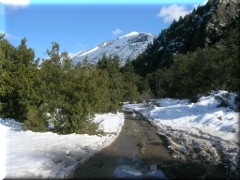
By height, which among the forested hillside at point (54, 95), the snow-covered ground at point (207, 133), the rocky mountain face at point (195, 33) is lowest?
the snow-covered ground at point (207, 133)

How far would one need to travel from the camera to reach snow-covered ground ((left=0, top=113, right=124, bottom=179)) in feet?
45.3

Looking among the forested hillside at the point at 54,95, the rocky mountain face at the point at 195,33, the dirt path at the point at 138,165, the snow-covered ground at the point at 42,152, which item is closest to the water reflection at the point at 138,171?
the dirt path at the point at 138,165

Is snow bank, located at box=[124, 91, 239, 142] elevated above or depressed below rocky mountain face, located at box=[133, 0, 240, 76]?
below

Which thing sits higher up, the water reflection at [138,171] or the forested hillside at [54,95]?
the forested hillside at [54,95]

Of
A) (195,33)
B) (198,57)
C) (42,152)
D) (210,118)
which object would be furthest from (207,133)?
(195,33)

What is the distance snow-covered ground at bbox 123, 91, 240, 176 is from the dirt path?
1041 mm

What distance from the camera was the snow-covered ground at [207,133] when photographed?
57.2ft

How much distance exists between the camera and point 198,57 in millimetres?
53500

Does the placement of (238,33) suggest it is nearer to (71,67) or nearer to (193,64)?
(71,67)

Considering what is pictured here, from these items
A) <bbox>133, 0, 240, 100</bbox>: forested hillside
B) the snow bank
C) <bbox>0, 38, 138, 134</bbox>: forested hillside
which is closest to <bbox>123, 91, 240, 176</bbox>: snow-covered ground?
the snow bank

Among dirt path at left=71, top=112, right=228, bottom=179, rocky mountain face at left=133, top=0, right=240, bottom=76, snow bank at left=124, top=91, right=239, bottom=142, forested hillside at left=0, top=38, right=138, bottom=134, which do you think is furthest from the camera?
rocky mountain face at left=133, top=0, right=240, bottom=76

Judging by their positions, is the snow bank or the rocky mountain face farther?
the rocky mountain face

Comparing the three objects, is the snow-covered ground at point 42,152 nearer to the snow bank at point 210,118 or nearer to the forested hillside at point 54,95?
the forested hillside at point 54,95

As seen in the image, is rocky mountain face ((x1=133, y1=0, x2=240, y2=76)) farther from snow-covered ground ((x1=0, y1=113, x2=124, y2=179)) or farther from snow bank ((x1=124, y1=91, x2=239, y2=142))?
snow-covered ground ((x1=0, y1=113, x2=124, y2=179))
